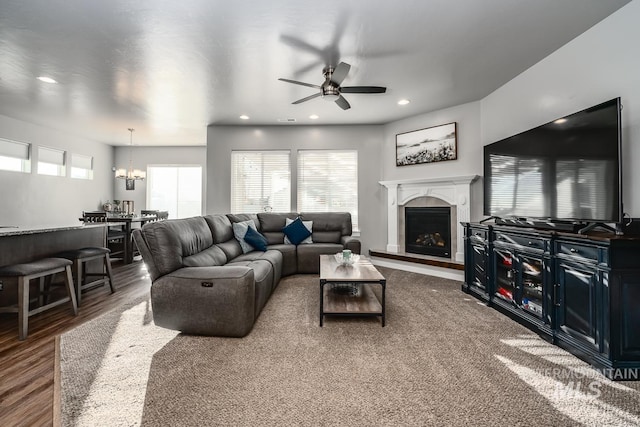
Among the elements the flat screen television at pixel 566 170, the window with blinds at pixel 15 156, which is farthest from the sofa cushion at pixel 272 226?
the window with blinds at pixel 15 156

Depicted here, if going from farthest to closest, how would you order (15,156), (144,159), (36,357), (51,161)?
1. (144,159)
2. (51,161)
3. (15,156)
4. (36,357)

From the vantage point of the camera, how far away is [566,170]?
7.60ft

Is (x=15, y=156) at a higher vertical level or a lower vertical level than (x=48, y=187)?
higher

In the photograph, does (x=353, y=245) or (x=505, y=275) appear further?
(x=353, y=245)

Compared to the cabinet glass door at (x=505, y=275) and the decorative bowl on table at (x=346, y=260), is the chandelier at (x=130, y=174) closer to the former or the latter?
the decorative bowl on table at (x=346, y=260)

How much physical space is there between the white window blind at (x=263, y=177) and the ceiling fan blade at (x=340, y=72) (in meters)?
2.70

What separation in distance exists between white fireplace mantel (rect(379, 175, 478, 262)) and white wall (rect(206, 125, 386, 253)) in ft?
0.78

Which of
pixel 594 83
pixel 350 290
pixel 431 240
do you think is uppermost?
pixel 594 83

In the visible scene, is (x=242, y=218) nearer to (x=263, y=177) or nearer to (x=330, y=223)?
(x=263, y=177)

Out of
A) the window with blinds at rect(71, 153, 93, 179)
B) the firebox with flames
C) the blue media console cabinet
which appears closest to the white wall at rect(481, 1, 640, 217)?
the blue media console cabinet

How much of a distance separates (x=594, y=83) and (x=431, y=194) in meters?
2.41

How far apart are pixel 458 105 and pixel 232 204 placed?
438 cm

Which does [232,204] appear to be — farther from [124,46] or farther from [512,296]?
[512,296]

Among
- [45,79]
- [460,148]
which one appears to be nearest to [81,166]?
[45,79]
